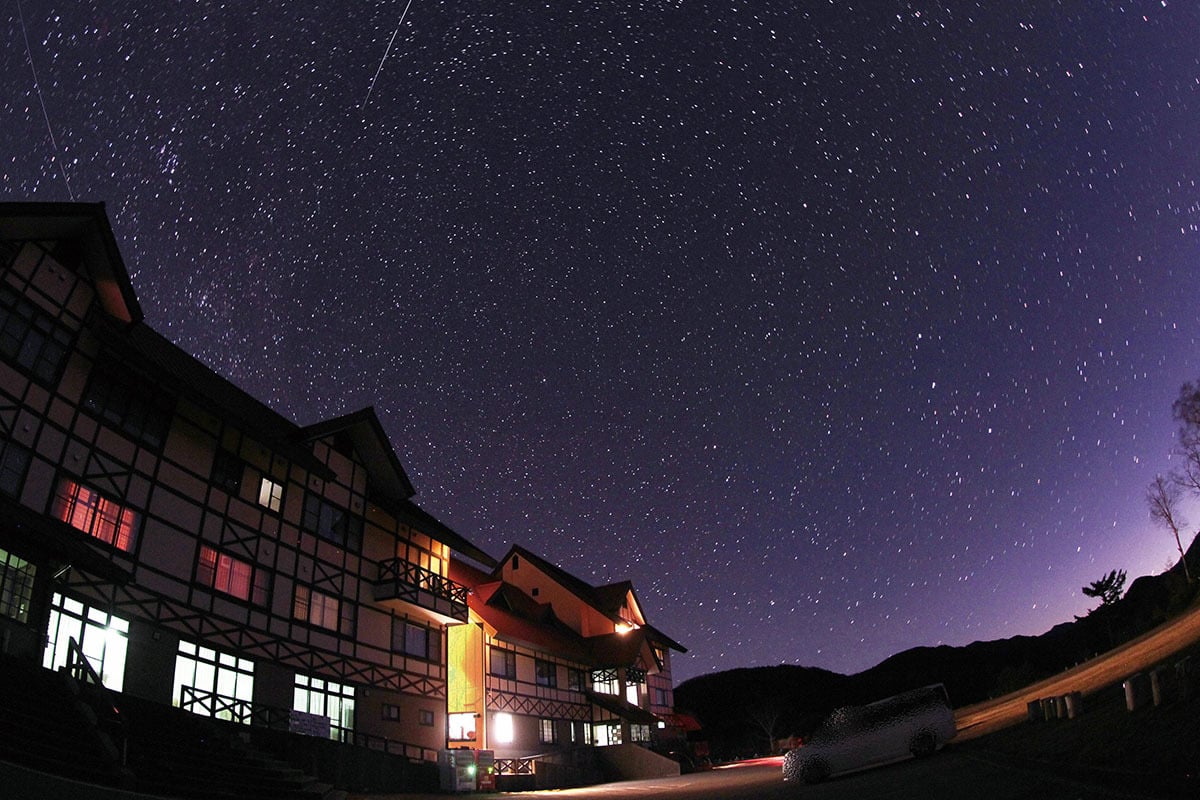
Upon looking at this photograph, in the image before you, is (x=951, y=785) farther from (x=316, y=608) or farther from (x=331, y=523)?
(x=331, y=523)

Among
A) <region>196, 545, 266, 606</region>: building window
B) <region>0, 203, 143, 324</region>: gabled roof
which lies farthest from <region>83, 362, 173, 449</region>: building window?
<region>196, 545, 266, 606</region>: building window

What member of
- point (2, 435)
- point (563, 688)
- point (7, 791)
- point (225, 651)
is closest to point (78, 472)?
point (2, 435)

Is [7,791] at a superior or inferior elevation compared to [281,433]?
inferior

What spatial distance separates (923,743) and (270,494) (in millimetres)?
22625

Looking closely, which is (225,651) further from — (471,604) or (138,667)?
(471,604)

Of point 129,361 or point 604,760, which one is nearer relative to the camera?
point 129,361

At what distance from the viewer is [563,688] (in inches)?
1718

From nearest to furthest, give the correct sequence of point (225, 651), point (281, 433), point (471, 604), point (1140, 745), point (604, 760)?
point (1140, 745) → point (225, 651) → point (281, 433) → point (471, 604) → point (604, 760)

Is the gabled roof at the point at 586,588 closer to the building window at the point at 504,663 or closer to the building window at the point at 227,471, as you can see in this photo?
the building window at the point at 504,663

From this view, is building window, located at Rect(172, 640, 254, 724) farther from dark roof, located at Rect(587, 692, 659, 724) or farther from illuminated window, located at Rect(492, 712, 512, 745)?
dark roof, located at Rect(587, 692, 659, 724)

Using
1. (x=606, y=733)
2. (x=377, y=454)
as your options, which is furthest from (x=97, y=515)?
(x=606, y=733)

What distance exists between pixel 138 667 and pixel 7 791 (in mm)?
10269

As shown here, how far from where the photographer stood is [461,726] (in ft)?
112

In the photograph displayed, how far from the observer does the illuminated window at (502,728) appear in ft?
116
